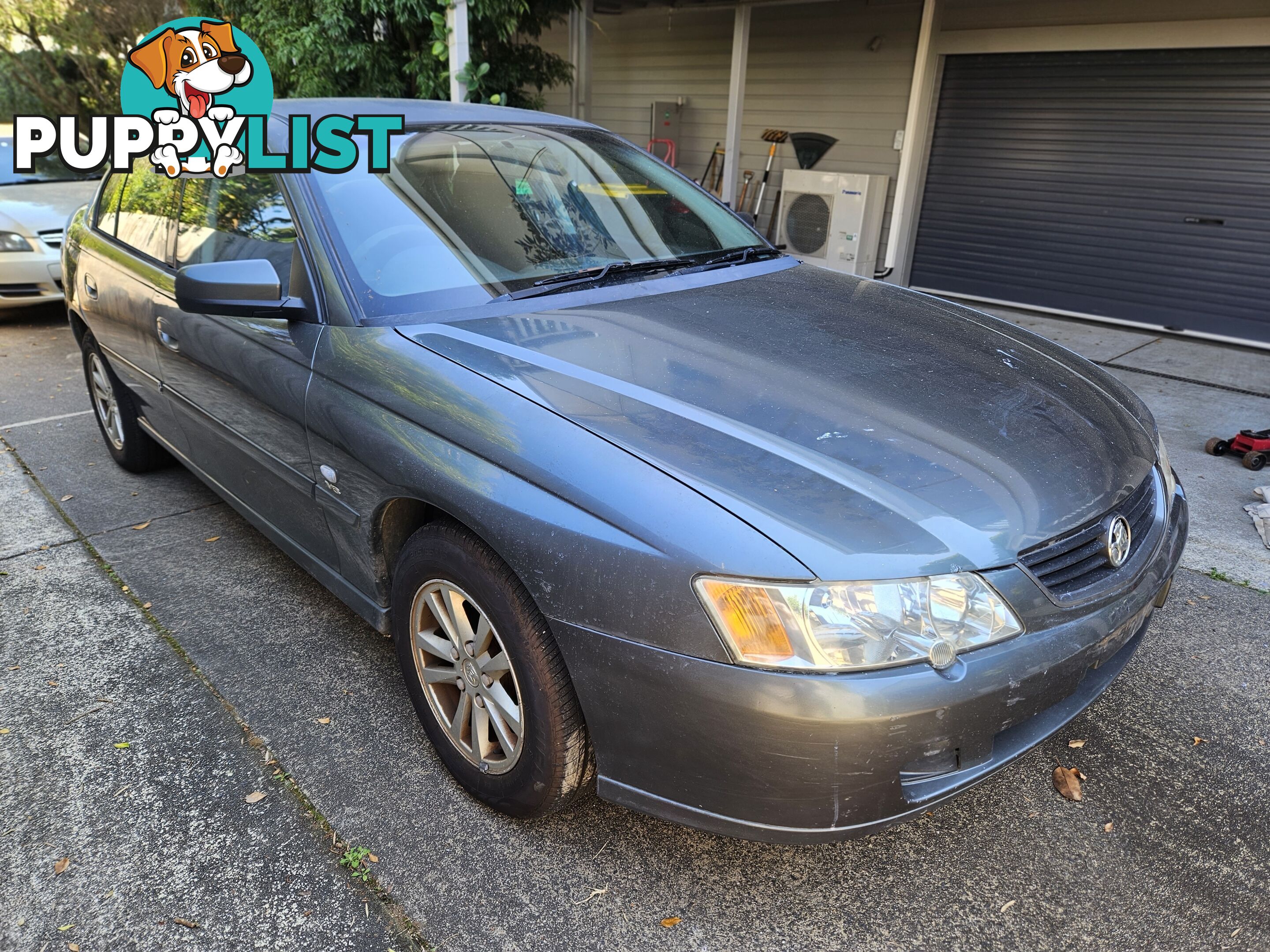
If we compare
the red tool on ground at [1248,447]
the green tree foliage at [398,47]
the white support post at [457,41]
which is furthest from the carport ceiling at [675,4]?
the red tool on ground at [1248,447]

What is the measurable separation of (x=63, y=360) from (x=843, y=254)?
6.83 m

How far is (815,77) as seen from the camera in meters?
9.02

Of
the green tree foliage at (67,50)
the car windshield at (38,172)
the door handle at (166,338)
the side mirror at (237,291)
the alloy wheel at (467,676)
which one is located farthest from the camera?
the green tree foliage at (67,50)

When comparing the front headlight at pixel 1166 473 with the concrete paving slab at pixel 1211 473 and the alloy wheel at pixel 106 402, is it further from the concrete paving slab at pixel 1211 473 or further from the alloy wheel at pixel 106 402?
the alloy wheel at pixel 106 402

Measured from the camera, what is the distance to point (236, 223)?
9.37ft

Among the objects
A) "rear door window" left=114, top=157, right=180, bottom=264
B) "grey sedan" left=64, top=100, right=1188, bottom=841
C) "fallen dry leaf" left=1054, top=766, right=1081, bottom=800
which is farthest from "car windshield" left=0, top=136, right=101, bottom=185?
"fallen dry leaf" left=1054, top=766, right=1081, bottom=800

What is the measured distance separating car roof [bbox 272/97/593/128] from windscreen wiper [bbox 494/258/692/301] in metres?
0.81

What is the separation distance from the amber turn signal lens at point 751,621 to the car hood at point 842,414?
0.35 feet

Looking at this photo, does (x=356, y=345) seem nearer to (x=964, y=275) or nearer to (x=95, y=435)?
(x=95, y=435)

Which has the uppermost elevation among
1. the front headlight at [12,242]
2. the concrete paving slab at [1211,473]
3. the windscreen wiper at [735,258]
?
the windscreen wiper at [735,258]

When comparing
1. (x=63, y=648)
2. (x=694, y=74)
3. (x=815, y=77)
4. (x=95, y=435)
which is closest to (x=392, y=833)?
(x=63, y=648)

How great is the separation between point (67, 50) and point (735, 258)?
59.0 feet

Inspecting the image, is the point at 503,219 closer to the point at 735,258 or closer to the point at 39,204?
the point at 735,258

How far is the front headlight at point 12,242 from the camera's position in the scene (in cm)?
700
